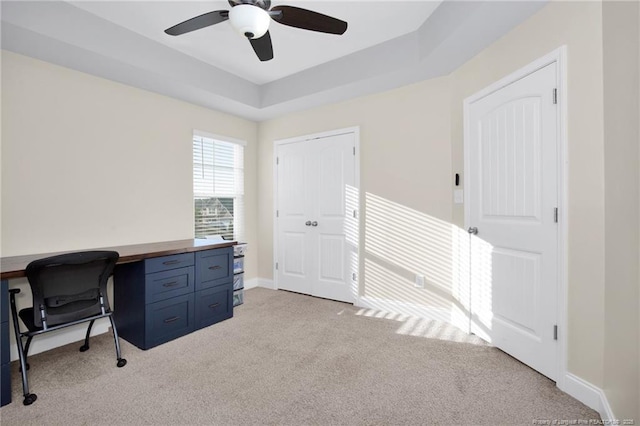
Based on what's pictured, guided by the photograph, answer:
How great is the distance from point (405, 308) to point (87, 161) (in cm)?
344

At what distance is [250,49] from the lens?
9.73 ft

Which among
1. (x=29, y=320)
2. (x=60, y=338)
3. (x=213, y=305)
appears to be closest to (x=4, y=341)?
(x=29, y=320)

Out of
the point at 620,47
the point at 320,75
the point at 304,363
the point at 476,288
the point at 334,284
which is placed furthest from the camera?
the point at 334,284

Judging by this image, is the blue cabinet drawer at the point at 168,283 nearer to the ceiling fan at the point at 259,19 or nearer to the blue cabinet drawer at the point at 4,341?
the blue cabinet drawer at the point at 4,341

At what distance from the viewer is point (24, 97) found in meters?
2.44

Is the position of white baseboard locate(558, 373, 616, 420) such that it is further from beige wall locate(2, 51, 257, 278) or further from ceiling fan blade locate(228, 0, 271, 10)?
beige wall locate(2, 51, 257, 278)

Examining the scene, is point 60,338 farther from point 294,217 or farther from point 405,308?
point 405,308

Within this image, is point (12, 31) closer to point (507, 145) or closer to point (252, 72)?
point (252, 72)

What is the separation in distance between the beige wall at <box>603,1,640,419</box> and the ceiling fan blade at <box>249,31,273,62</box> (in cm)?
193

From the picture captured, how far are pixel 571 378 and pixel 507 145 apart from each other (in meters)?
1.58

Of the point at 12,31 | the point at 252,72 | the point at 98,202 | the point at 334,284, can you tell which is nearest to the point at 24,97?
the point at 12,31

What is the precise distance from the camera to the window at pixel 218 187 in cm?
380

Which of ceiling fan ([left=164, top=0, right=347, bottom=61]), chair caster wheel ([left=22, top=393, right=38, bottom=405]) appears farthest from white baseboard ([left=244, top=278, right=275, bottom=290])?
ceiling fan ([left=164, top=0, right=347, bottom=61])

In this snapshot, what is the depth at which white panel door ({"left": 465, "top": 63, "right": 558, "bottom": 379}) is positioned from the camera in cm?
199
